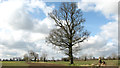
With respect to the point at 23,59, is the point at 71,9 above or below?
above

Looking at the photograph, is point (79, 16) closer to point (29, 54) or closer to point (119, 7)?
point (119, 7)

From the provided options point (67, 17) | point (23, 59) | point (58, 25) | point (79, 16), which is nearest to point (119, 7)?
point (79, 16)

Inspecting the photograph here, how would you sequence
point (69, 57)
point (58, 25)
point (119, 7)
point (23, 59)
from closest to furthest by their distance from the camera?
point (119, 7) < point (69, 57) < point (58, 25) < point (23, 59)

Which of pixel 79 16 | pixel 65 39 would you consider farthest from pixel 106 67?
pixel 79 16

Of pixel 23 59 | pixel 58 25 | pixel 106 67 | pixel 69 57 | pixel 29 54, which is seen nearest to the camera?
pixel 106 67

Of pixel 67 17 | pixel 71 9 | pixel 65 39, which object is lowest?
pixel 65 39

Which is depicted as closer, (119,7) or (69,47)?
(119,7)

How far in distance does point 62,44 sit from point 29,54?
2418 centimetres

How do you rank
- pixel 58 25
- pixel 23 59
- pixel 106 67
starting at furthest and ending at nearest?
pixel 23 59, pixel 58 25, pixel 106 67

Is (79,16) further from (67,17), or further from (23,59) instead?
(23,59)

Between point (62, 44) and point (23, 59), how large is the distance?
2142 cm

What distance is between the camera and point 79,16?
32.6 meters

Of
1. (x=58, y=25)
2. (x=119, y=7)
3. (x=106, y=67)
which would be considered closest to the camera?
(x=106, y=67)

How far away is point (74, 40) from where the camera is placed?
3048cm
